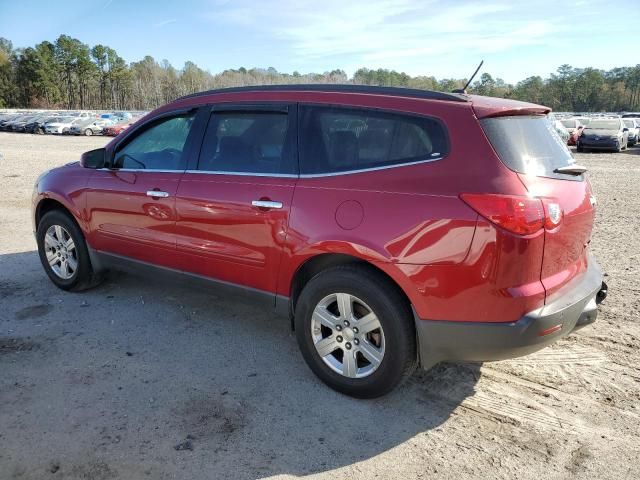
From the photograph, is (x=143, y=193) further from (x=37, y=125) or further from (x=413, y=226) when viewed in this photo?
(x=37, y=125)

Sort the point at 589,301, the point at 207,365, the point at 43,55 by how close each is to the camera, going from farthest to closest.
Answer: the point at 43,55 → the point at 207,365 → the point at 589,301

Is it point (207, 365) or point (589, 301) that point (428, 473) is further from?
point (207, 365)

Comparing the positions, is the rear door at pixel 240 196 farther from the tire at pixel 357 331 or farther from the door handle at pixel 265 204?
the tire at pixel 357 331

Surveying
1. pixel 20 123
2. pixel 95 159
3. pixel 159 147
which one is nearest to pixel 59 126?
pixel 20 123

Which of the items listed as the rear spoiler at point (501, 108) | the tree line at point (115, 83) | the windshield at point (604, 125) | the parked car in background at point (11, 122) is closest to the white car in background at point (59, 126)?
the parked car in background at point (11, 122)

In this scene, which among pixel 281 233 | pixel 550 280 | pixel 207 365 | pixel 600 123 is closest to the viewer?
pixel 550 280

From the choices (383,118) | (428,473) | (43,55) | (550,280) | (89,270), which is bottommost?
(428,473)

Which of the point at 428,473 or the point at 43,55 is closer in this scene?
the point at 428,473

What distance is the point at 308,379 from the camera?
3.55 metres

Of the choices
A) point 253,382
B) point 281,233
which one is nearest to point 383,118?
point 281,233

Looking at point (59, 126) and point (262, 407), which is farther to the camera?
point (59, 126)

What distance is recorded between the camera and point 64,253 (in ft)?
16.7

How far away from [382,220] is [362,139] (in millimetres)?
582

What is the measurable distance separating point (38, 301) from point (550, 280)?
4398mm
